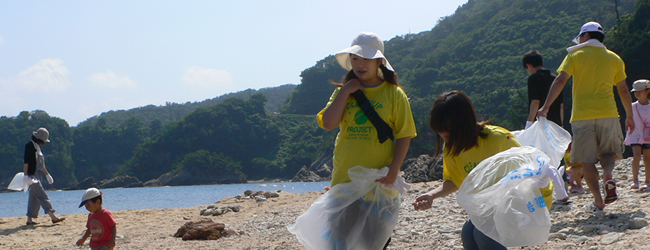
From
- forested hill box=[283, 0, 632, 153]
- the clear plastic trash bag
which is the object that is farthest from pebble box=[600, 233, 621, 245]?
forested hill box=[283, 0, 632, 153]

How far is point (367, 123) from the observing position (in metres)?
2.87

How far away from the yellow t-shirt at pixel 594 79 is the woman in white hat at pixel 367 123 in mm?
2223

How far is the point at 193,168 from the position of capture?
6900 centimetres

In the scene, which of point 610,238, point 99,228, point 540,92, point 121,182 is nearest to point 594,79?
point 540,92

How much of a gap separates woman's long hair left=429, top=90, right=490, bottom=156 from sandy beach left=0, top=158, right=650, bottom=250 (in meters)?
1.71

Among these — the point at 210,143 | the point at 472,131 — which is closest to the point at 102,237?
the point at 472,131

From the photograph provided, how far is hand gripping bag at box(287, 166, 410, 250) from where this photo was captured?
9.23 feet

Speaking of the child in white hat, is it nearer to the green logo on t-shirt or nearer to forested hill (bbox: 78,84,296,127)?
the green logo on t-shirt

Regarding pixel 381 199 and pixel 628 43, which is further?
pixel 628 43

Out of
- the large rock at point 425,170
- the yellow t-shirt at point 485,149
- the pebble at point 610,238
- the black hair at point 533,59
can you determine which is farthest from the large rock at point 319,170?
the yellow t-shirt at point 485,149

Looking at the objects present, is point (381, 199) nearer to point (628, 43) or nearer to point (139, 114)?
point (628, 43)

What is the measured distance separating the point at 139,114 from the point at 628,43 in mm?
112403

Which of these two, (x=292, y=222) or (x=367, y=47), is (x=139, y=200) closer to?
(x=292, y=222)

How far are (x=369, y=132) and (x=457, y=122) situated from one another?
478 millimetres
